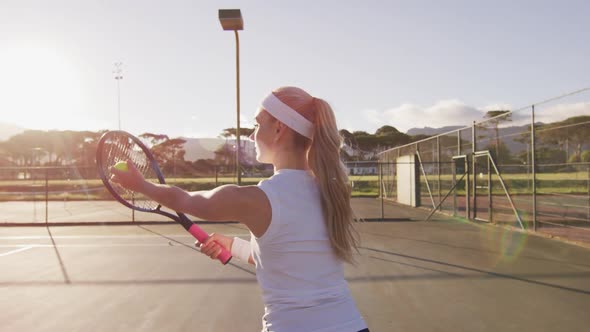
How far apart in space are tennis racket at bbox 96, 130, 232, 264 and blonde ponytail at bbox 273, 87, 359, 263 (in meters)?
0.81

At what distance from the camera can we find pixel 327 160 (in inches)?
60.2

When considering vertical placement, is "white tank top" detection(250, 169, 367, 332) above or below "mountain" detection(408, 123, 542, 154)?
below

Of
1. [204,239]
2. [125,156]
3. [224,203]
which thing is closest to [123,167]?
[224,203]

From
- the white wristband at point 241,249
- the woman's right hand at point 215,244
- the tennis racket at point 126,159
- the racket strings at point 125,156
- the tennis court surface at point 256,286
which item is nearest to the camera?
the white wristband at point 241,249

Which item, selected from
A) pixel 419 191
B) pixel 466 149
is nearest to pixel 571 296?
pixel 466 149

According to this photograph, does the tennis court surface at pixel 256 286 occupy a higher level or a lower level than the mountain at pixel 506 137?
lower

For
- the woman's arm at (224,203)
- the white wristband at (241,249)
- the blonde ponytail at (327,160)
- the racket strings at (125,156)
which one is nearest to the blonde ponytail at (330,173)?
the blonde ponytail at (327,160)

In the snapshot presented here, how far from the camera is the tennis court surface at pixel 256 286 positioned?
4.86 m

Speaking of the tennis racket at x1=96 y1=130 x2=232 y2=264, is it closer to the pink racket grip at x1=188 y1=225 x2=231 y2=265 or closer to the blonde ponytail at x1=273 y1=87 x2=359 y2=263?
the pink racket grip at x1=188 y1=225 x2=231 y2=265

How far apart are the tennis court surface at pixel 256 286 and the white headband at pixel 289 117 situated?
3.52 m

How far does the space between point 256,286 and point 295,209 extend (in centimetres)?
511

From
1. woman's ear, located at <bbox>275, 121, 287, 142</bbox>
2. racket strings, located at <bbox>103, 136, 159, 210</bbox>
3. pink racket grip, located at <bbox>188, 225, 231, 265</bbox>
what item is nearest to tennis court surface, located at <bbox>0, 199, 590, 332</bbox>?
racket strings, located at <bbox>103, 136, 159, 210</bbox>

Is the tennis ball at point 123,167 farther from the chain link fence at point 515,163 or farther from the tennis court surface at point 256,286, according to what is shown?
the chain link fence at point 515,163

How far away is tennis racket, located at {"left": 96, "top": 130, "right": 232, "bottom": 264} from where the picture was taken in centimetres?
243
